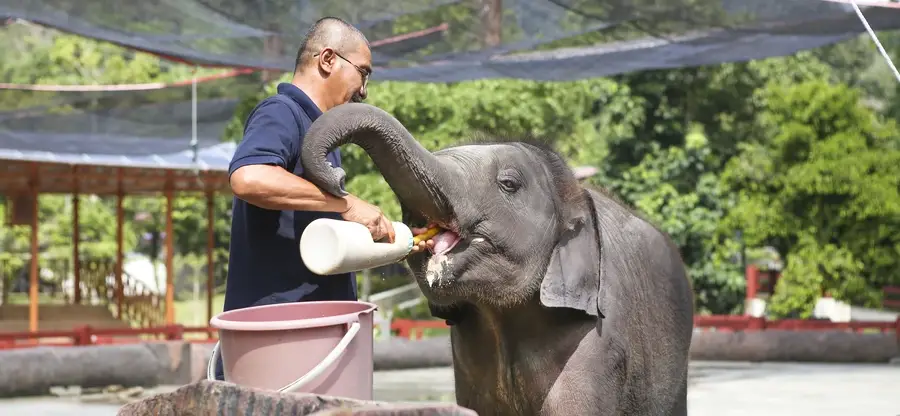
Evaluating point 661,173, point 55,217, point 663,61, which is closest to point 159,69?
point 55,217

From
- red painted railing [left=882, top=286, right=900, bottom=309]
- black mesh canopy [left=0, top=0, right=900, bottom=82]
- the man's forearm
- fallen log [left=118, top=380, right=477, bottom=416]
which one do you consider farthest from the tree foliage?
fallen log [left=118, top=380, right=477, bottom=416]

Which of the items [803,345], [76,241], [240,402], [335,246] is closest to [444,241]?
[335,246]

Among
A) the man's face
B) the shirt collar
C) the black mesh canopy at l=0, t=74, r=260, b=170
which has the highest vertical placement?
the black mesh canopy at l=0, t=74, r=260, b=170

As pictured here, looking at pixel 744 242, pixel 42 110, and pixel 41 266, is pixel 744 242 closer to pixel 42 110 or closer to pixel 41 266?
pixel 42 110

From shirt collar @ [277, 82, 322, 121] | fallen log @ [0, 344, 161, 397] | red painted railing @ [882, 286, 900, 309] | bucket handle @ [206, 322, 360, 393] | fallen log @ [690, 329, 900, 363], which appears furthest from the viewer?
red painted railing @ [882, 286, 900, 309]

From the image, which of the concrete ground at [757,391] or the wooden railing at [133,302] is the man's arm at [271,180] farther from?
the wooden railing at [133,302]

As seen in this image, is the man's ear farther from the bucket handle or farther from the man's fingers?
the bucket handle

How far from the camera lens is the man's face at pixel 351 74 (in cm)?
350

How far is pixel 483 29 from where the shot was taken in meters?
8.45

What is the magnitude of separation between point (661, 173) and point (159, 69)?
45.1 feet

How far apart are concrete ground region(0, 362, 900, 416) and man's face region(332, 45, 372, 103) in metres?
6.57

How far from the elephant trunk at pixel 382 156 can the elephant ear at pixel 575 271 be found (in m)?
0.46

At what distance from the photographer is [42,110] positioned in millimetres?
12727

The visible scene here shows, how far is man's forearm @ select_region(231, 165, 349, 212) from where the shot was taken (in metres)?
2.99
